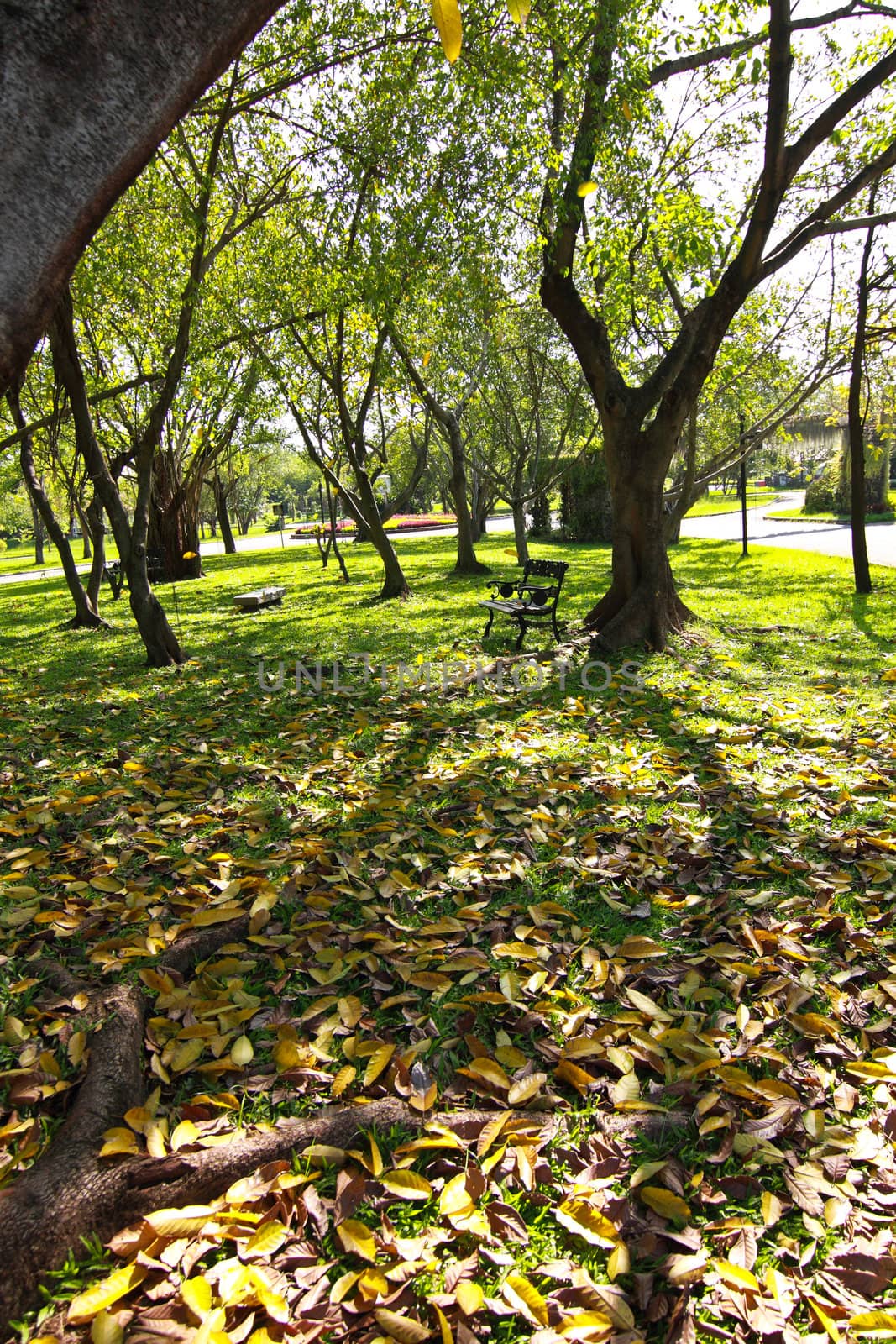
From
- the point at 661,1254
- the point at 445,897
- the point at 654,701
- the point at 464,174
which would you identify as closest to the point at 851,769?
the point at 654,701

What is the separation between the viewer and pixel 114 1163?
1966 mm

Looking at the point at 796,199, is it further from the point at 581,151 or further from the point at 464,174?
the point at 581,151

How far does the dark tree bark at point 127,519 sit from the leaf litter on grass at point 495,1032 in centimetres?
394

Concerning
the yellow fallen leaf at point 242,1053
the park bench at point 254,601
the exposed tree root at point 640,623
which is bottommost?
the yellow fallen leaf at point 242,1053

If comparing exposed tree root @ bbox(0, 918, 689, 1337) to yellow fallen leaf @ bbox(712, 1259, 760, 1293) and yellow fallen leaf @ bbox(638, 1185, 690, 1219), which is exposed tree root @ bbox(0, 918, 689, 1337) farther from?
yellow fallen leaf @ bbox(712, 1259, 760, 1293)

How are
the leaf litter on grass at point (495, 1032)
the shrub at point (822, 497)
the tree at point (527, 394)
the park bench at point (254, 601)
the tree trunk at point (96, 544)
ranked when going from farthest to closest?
the shrub at point (822, 497) → the tree at point (527, 394) → the park bench at point (254, 601) → the tree trunk at point (96, 544) → the leaf litter on grass at point (495, 1032)

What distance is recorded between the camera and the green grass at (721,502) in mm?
45844

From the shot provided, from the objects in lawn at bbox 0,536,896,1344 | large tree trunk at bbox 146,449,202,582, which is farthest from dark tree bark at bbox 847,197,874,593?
large tree trunk at bbox 146,449,202,582

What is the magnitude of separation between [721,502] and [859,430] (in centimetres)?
5045

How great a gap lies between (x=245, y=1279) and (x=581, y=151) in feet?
28.1

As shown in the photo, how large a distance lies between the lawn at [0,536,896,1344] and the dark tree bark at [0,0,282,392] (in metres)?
2.07

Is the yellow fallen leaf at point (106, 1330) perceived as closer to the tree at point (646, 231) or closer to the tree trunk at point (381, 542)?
the tree at point (646, 231)

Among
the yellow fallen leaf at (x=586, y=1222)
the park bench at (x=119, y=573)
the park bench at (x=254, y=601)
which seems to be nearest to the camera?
the yellow fallen leaf at (x=586, y=1222)

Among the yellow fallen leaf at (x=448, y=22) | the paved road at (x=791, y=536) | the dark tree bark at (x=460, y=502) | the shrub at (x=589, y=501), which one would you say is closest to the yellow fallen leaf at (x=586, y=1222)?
the yellow fallen leaf at (x=448, y=22)
